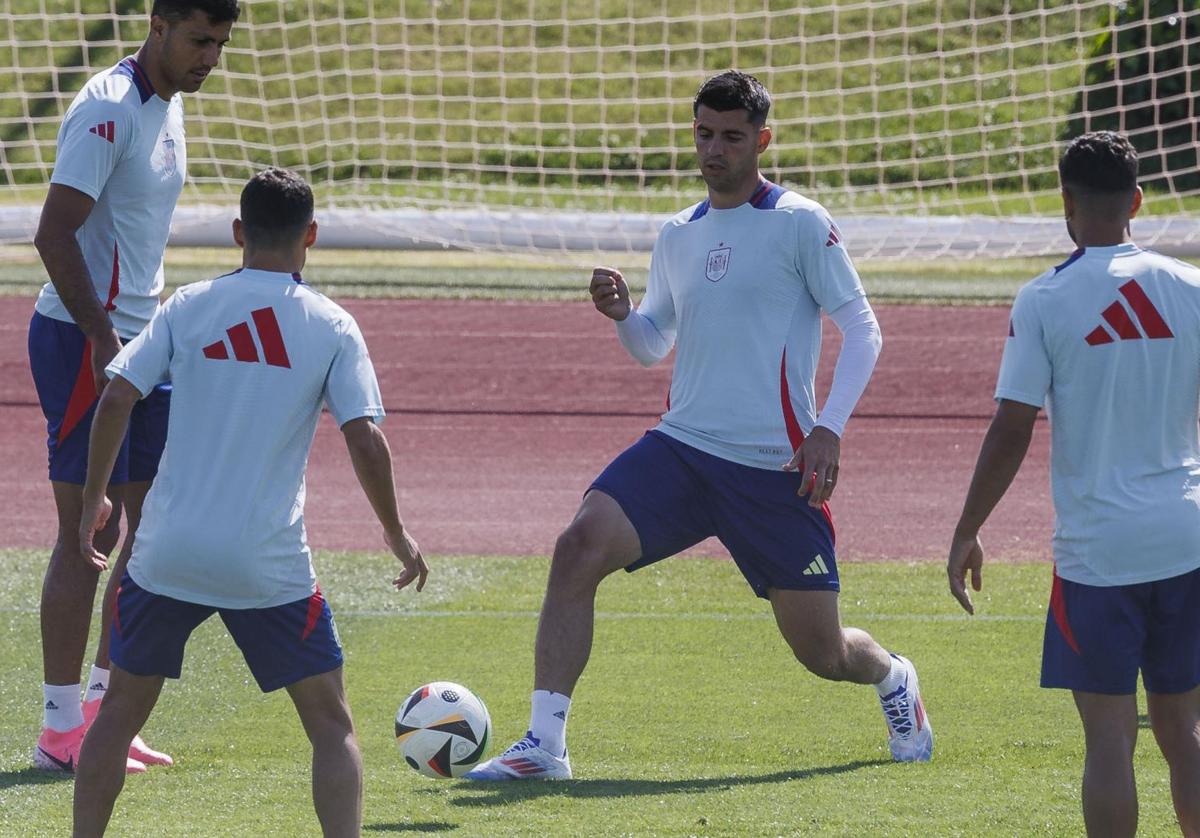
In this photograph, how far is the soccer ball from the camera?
17.8ft

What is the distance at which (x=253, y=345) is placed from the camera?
4191mm

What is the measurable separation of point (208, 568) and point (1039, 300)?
202 centimetres

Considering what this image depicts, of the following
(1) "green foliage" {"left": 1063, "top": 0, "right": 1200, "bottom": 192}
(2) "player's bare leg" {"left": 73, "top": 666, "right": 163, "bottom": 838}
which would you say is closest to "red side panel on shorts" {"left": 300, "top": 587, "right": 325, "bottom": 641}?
(2) "player's bare leg" {"left": 73, "top": 666, "right": 163, "bottom": 838}

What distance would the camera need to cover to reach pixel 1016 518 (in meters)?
10.2

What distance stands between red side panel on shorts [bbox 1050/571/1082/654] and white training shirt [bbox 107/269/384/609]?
5.44 feet

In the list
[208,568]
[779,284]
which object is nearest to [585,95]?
[779,284]

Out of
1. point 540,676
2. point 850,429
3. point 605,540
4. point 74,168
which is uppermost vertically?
point 74,168

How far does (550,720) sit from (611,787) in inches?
11.2

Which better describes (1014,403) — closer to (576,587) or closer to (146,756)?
(576,587)

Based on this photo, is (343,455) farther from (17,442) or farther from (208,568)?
(208,568)

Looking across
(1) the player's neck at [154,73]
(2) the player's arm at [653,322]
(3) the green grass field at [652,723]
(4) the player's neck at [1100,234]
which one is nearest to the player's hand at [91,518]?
(3) the green grass field at [652,723]

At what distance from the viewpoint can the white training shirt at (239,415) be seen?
13.7 feet

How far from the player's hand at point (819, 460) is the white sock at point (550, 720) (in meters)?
0.99

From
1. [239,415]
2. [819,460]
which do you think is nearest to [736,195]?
[819,460]
